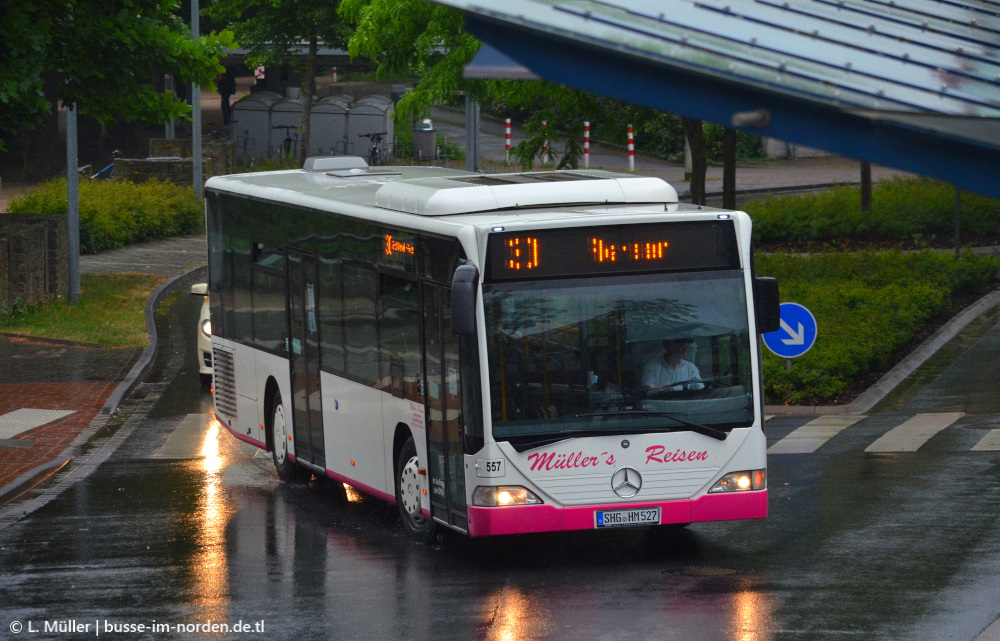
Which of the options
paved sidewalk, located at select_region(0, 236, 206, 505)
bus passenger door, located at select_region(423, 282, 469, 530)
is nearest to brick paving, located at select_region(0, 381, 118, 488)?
paved sidewalk, located at select_region(0, 236, 206, 505)

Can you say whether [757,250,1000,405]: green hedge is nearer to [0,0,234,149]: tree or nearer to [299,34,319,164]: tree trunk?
[0,0,234,149]: tree

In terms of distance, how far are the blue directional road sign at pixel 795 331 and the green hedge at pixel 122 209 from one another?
1980cm

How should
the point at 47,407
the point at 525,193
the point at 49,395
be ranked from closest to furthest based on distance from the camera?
the point at 525,193
the point at 47,407
the point at 49,395

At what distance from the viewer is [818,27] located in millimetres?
6820

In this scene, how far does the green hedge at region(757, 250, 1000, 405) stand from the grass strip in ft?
36.6

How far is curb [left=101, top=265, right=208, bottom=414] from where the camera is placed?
69.6 feet

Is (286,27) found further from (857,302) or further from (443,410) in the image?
(443,410)

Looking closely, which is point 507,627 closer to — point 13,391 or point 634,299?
point 634,299

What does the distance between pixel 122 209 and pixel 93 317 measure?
11954 mm

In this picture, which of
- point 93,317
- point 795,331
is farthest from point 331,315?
point 93,317

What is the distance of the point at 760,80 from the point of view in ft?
19.5

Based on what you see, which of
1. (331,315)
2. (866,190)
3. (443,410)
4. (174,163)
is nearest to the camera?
(443,410)

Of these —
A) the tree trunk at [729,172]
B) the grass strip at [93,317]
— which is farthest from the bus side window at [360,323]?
the tree trunk at [729,172]

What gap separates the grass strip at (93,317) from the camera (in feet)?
85.3
